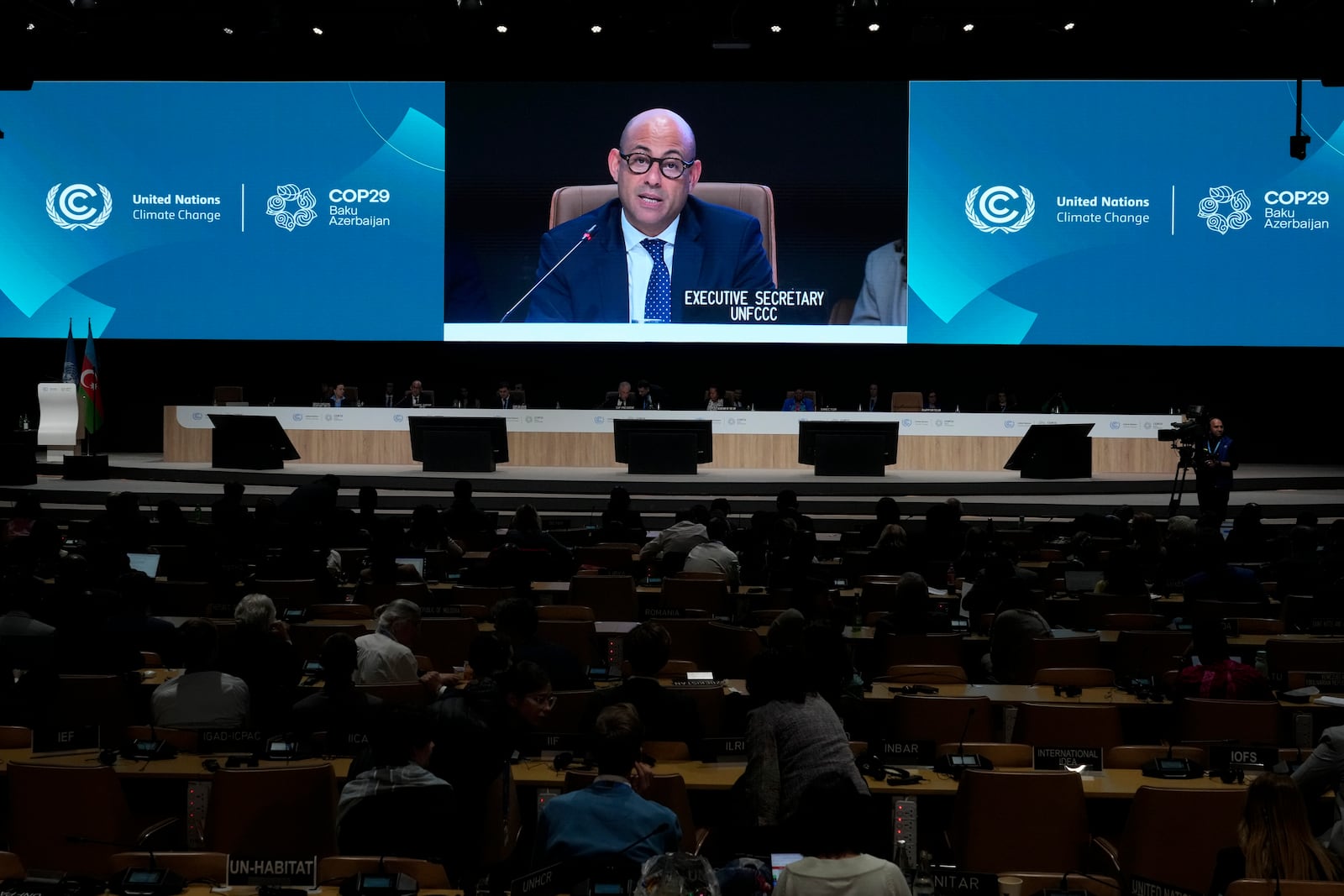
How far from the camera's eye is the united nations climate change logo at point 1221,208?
1794 cm

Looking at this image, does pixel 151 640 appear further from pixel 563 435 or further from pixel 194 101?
pixel 194 101

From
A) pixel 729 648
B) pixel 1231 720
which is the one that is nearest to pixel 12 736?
pixel 729 648

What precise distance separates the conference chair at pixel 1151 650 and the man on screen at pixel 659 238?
11.6 metres

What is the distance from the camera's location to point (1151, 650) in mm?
7633

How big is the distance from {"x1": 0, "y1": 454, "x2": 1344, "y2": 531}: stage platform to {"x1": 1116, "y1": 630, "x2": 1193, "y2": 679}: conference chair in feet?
22.4

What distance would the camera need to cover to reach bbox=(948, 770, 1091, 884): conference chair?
473 centimetres

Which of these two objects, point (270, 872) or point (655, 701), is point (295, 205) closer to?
point (655, 701)

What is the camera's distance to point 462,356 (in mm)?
21391

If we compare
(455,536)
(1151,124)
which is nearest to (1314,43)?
(1151,124)

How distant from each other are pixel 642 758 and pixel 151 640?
12.4 feet

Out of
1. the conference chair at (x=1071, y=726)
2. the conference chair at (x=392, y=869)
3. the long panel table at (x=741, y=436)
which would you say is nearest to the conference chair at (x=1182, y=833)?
the conference chair at (x=1071, y=726)

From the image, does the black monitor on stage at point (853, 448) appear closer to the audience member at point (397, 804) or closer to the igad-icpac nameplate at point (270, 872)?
the audience member at point (397, 804)

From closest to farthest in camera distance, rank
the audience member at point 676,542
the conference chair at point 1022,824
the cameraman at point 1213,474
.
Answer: the conference chair at point 1022,824
the audience member at point 676,542
the cameraman at point 1213,474

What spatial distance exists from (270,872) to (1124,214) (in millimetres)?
16527
